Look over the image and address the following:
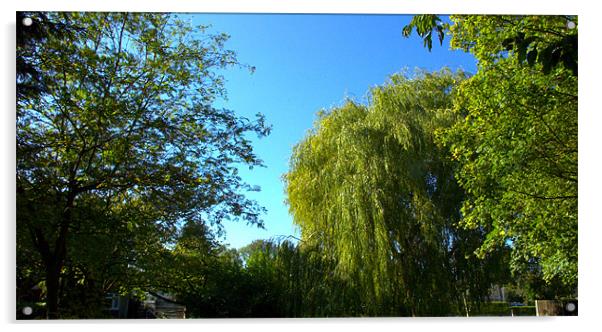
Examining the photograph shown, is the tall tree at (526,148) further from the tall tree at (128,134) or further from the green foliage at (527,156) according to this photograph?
the tall tree at (128,134)

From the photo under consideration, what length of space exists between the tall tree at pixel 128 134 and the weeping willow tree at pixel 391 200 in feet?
3.41

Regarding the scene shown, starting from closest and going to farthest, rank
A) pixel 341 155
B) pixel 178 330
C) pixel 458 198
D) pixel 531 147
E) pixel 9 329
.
Answer: pixel 9 329 → pixel 178 330 → pixel 531 147 → pixel 458 198 → pixel 341 155

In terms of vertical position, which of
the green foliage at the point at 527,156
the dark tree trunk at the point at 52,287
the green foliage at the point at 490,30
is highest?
the green foliage at the point at 490,30

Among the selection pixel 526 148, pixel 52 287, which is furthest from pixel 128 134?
pixel 526 148

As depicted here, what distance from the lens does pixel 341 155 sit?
5.33 m

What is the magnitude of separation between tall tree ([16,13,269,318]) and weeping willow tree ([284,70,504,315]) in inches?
40.9

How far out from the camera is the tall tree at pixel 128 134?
10.6 ft

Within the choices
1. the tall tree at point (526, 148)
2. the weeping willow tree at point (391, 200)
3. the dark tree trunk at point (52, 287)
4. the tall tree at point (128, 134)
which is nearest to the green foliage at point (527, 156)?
the tall tree at point (526, 148)

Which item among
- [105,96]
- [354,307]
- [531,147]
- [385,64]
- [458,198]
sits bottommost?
[354,307]

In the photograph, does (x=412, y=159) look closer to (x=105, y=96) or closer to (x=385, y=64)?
(x=385, y=64)

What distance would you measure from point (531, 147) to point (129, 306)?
10.7ft

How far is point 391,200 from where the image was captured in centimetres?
498

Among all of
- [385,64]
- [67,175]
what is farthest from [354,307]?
[67,175]

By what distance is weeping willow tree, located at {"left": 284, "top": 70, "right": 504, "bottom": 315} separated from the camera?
4.41m
